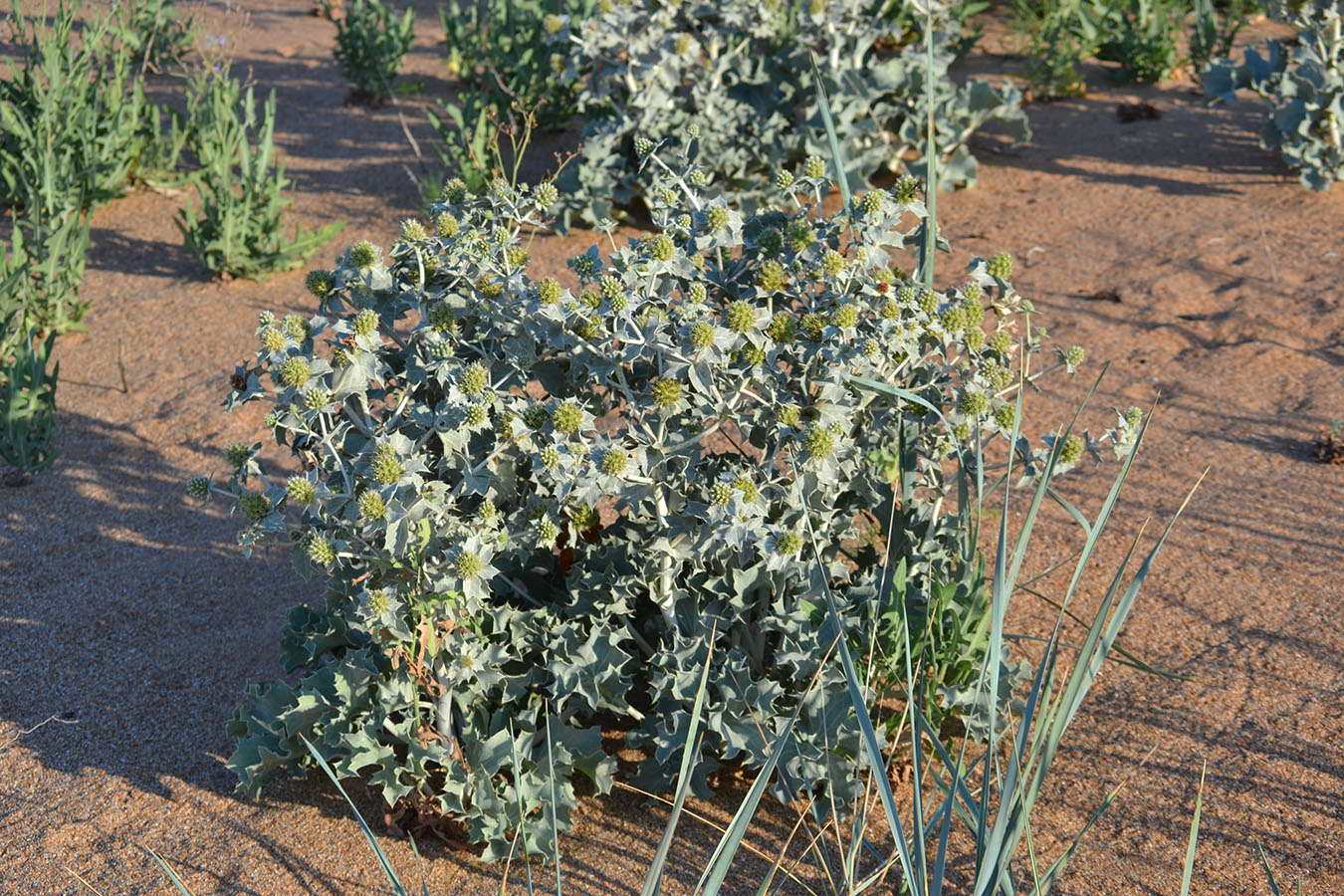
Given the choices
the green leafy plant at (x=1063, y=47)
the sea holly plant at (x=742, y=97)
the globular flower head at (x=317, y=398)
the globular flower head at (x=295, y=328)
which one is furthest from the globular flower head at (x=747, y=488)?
the green leafy plant at (x=1063, y=47)

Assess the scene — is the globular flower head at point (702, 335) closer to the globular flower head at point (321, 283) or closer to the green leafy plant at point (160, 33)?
the globular flower head at point (321, 283)

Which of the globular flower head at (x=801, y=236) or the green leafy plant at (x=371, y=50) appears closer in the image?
the globular flower head at (x=801, y=236)

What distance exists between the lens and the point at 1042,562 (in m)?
3.57

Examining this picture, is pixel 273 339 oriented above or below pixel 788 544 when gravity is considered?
above

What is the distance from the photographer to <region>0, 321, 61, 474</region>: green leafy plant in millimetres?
3924

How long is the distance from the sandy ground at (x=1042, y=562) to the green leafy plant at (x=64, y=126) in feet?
1.20

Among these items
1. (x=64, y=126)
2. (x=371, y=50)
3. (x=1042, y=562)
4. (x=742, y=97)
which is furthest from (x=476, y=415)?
(x=371, y=50)

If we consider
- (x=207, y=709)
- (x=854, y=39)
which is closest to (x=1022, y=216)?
(x=854, y=39)

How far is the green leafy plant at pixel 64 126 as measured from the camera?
498 centimetres

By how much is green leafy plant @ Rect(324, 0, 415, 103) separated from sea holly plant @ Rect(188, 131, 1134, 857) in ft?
14.7

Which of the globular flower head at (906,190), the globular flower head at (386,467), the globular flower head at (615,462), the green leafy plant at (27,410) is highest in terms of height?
the globular flower head at (906,190)

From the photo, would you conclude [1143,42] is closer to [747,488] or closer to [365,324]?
[747,488]

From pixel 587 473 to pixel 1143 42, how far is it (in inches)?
214

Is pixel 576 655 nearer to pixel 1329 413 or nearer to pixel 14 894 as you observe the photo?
pixel 14 894
